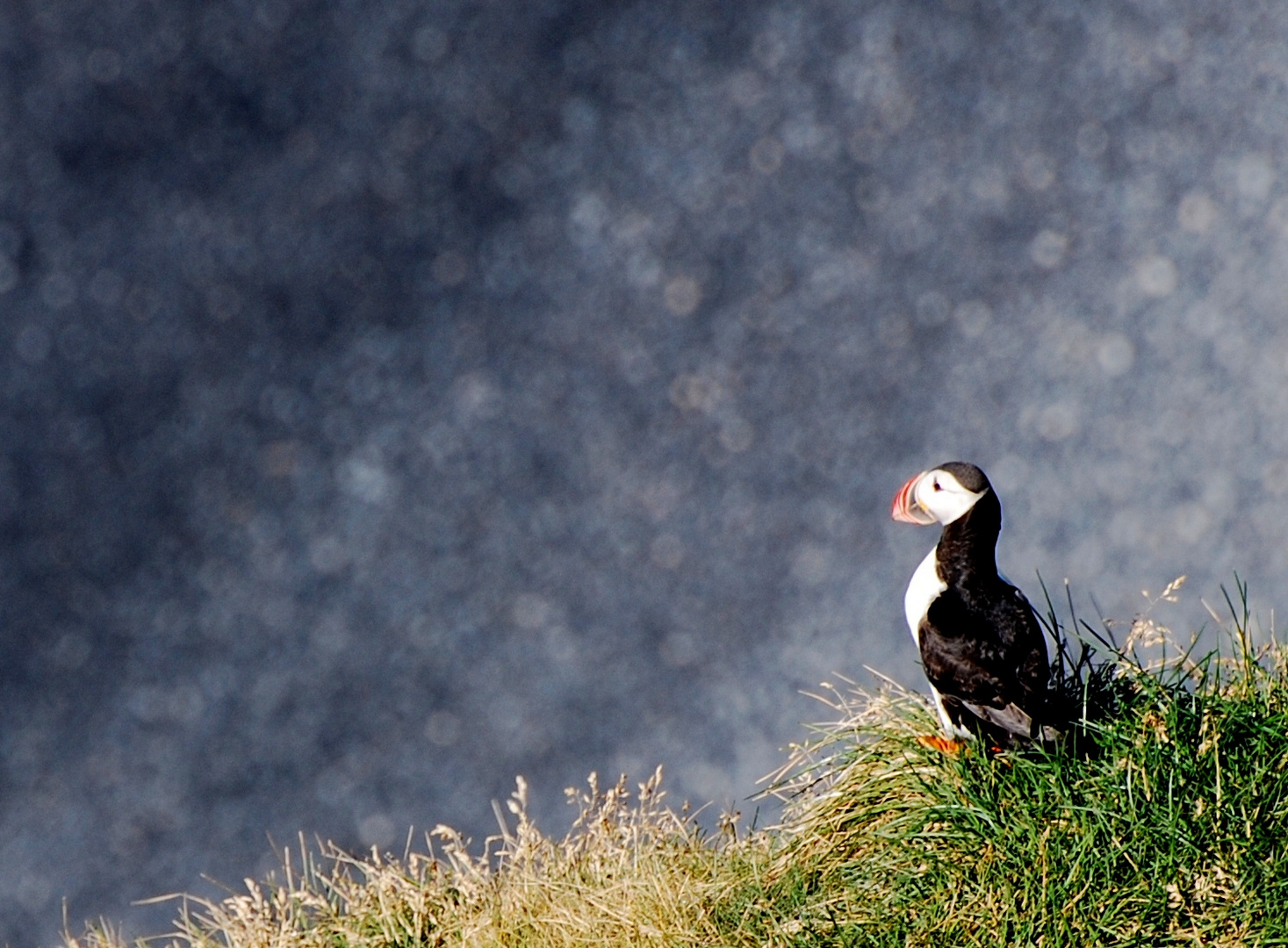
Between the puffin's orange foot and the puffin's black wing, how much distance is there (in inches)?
6.5

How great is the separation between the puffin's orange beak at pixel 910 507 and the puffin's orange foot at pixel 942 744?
76cm

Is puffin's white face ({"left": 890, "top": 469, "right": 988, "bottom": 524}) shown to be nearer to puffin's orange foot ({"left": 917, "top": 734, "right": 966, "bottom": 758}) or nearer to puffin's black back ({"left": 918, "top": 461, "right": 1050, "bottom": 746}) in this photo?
puffin's black back ({"left": 918, "top": 461, "right": 1050, "bottom": 746})

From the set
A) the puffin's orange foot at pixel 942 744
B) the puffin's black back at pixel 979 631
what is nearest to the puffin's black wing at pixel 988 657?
the puffin's black back at pixel 979 631

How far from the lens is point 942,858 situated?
5488 mm

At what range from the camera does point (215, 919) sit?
6375 millimetres

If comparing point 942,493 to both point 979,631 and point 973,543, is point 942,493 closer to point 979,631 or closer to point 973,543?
point 973,543

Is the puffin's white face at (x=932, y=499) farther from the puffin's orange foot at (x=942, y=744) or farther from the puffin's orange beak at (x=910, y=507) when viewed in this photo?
the puffin's orange foot at (x=942, y=744)

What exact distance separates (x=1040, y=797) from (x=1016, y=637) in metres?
0.53

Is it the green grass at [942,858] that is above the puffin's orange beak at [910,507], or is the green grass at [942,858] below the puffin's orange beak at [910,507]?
below

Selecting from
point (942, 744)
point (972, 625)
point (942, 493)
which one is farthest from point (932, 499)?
point (942, 744)

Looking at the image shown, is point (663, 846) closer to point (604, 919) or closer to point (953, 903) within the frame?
point (604, 919)

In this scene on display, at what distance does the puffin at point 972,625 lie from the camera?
5434 millimetres

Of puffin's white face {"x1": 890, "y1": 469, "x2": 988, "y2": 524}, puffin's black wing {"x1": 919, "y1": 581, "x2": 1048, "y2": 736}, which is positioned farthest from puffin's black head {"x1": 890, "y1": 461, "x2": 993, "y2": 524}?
puffin's black wing {"x1": 919, "y1": 581, "x2": 1048, "y2": 736}

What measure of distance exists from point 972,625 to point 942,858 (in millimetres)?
777
